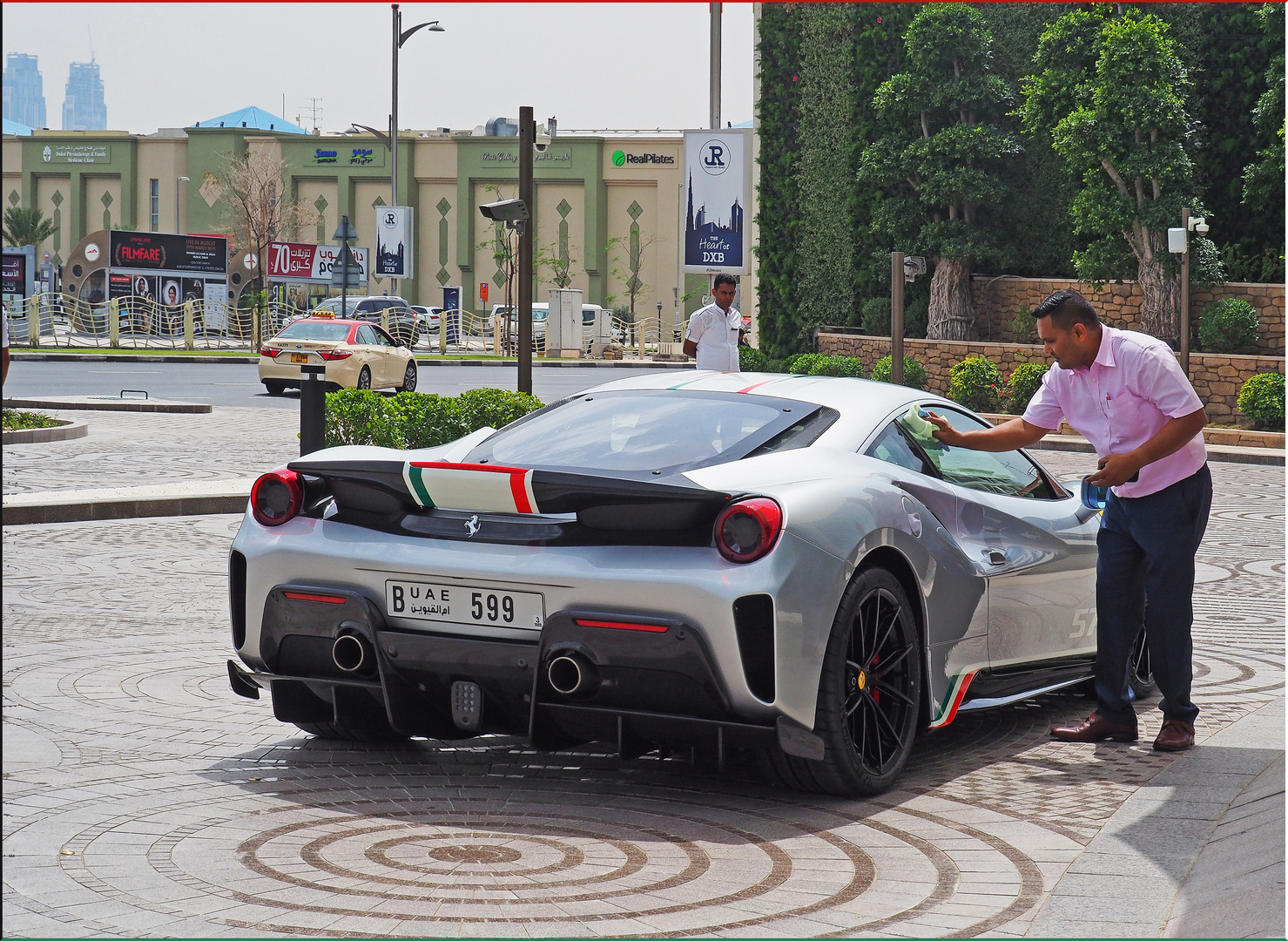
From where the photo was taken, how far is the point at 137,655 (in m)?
7.23

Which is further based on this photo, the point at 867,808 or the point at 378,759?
the point at 378,759

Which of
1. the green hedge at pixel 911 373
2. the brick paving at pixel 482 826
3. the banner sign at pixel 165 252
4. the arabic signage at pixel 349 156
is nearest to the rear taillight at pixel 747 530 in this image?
the brick paving at pixel 482 826

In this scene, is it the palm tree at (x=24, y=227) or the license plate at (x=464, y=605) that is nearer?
the license plate at (x=464, y=605)

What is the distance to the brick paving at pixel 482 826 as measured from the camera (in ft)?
12.7

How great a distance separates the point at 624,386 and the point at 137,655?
8.90 feet

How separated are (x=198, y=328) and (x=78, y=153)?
51758 millimetres

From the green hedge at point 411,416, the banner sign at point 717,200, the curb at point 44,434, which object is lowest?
the curb at point 44,434

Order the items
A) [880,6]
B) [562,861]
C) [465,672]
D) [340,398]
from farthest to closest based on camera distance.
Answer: [880,6] < [340,398] < [465,672] < [562,861]

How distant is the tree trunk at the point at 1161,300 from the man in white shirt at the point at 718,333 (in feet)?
66.4

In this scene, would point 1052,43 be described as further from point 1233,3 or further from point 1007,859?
point 1007,859

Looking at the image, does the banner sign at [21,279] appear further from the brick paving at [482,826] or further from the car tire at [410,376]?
the brick paving at [482,826]

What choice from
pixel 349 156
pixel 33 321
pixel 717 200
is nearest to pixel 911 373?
pixel 717 200

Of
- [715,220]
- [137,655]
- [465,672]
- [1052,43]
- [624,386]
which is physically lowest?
[137,655]

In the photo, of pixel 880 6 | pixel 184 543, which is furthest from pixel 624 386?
pixel 880 6
